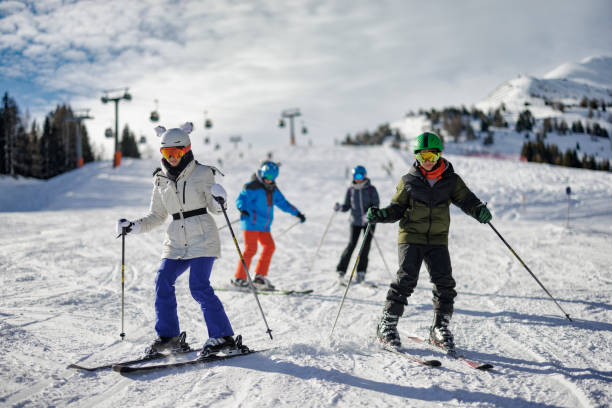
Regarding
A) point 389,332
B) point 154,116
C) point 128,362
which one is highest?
point 154,116

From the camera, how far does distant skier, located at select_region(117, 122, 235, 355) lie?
314 cm

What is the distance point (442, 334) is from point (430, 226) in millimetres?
947

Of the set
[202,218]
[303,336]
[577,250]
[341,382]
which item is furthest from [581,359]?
[577,250]

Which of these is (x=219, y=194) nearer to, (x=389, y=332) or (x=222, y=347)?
(x=222, y=347)

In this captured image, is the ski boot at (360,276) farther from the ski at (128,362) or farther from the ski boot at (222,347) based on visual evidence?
the ski at (128,362)

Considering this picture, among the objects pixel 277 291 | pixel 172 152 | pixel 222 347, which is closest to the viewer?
pixel 222 347

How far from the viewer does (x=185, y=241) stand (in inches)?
125

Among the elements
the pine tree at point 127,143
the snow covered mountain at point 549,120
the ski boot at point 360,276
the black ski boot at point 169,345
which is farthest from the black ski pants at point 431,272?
the pine tree at point 127,143

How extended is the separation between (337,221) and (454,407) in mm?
11224

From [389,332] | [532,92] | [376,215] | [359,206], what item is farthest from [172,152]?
[532,92]

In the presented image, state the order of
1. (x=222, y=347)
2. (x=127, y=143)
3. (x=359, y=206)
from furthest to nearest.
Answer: (x=127, y=143), (x=359, y=206), (x=222, y=347)

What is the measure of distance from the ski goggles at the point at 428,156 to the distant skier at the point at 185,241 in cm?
172

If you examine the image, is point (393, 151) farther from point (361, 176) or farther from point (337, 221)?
point (361, 176)

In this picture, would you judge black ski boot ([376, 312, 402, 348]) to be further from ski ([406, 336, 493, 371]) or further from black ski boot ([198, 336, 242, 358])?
black ski boot ([198, 336, 242, 358])
